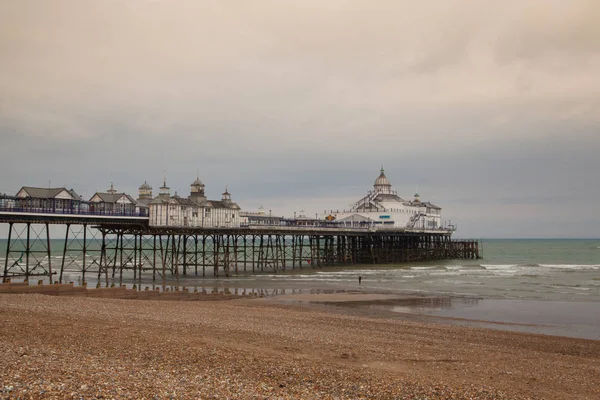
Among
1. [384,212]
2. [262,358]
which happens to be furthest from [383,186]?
[262,358]

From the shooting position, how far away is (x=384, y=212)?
86375 mm

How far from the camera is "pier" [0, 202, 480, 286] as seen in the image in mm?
38906

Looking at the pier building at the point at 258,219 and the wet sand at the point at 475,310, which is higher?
the pier building at the point at 258,219

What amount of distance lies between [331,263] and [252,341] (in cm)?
5644

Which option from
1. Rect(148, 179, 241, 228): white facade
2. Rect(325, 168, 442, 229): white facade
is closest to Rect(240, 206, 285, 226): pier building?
Rect(148, 179, 241, 228): white facade

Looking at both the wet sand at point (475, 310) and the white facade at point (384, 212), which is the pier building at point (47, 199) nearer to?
the wet sand at point (475, 310)

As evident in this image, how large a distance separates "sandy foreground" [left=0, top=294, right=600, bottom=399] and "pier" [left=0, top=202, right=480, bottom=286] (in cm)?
1750

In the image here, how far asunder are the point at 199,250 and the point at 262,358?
210 feet

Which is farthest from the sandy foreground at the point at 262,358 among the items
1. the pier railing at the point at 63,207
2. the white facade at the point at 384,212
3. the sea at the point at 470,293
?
the white facade at the point at 384,212

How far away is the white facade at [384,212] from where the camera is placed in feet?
280

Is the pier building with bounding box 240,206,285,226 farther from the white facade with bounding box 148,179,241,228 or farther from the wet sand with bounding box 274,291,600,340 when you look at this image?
the wet sand with bounding box 274,291,600,340

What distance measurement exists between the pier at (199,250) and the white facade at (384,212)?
12.2 feet

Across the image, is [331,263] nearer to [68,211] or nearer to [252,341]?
[68,211]

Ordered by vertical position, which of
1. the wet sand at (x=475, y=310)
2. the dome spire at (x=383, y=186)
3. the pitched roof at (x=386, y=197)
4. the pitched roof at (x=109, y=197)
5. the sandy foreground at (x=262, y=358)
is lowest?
the wet sand at (x=475, y=310)
